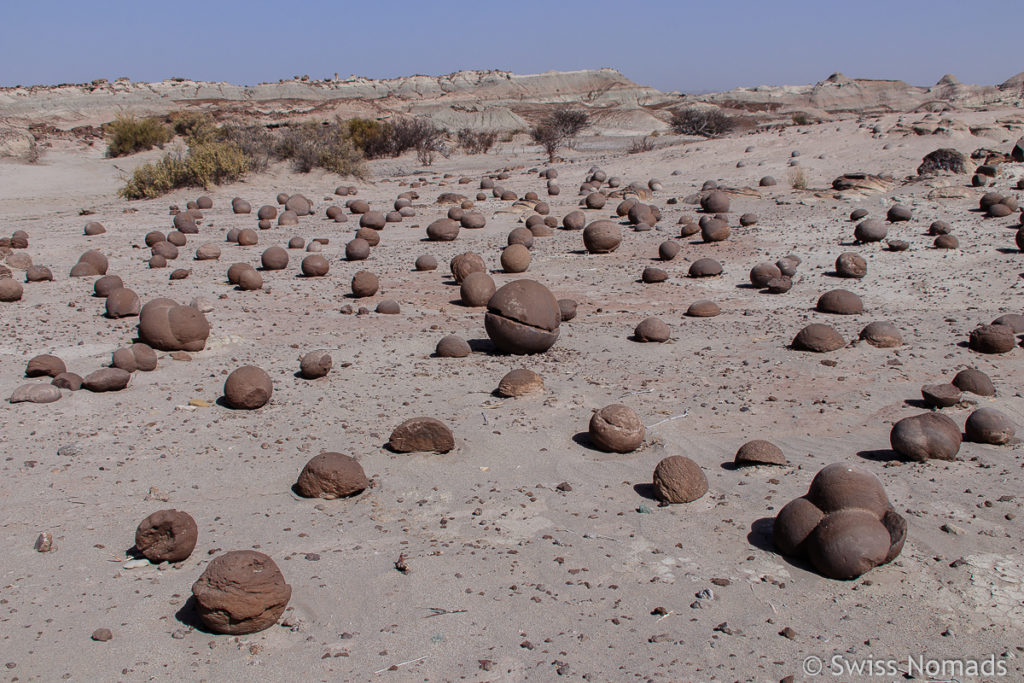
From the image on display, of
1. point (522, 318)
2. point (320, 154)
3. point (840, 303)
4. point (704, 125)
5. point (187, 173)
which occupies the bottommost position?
point (840, 303)

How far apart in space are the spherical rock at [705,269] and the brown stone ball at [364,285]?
3942mm

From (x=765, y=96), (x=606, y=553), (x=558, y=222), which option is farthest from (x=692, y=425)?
(x=765, y=96)

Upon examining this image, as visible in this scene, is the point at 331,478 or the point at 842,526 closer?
the point at 842,526

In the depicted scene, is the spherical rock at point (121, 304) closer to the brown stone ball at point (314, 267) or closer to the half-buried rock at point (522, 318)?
the brown stone ball at point (314, 267)

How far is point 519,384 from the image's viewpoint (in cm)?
632

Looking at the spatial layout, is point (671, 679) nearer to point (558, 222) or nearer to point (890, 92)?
point (558, 222)

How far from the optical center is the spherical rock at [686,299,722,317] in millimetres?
8703

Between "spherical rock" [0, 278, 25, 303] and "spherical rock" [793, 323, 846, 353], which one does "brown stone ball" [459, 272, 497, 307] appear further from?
"spherical rock" [0, 278, 25, 303]

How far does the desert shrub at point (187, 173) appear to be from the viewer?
57.5ft

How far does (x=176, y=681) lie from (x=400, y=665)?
0.86 meters

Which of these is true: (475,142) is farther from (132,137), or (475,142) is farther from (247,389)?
(247,389)

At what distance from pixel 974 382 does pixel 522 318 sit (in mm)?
3511

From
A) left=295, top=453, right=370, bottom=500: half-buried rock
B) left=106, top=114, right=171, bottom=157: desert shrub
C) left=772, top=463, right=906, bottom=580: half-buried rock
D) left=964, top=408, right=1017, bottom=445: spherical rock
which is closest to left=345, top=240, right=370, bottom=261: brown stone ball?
left=295, top=453, right=370, bottom=500: half-buried rock

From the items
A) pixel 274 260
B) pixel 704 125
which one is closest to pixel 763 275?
pixel 274 260
